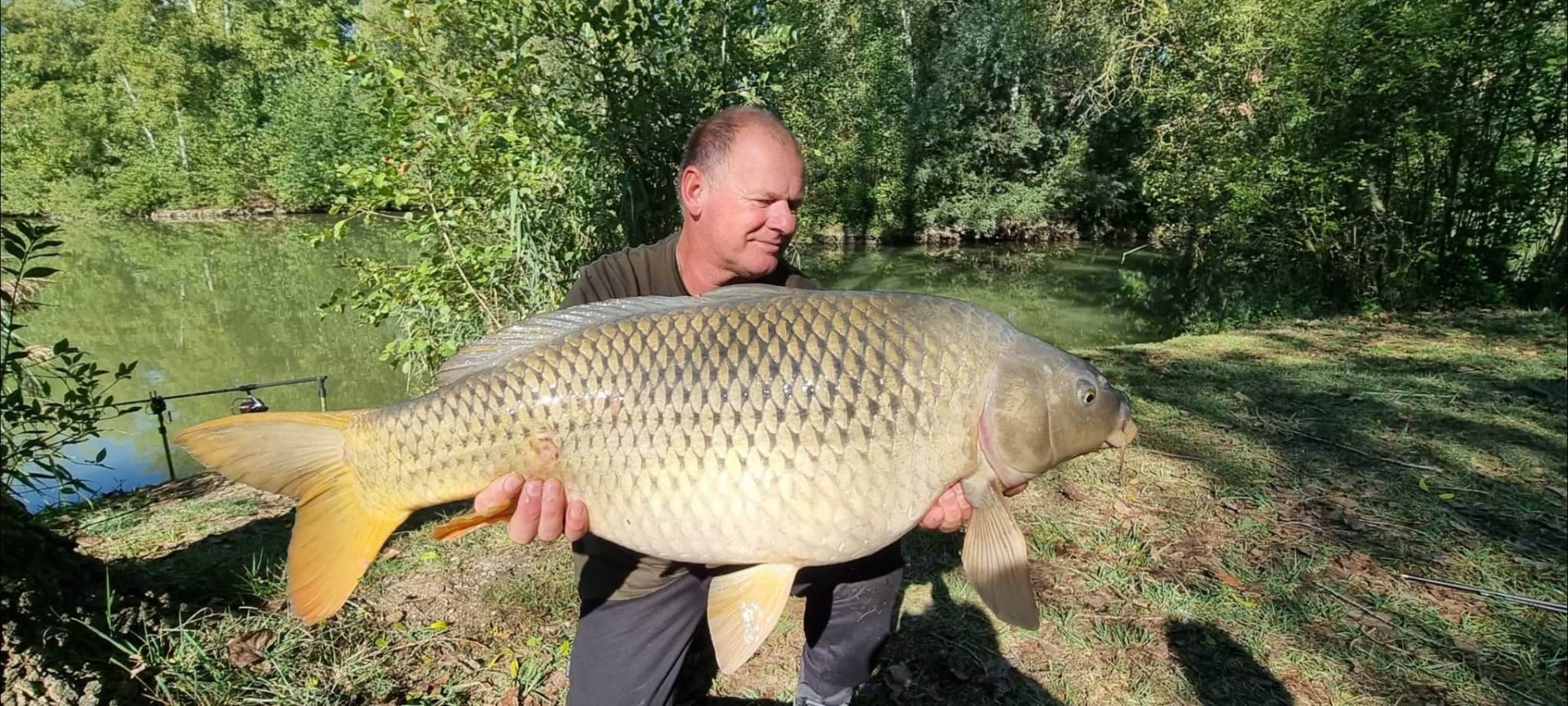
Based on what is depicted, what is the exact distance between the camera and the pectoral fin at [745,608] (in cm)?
104

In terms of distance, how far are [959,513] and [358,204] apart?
9.81 ft

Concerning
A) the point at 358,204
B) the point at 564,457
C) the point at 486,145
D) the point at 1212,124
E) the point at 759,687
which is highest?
the point at 1212,124

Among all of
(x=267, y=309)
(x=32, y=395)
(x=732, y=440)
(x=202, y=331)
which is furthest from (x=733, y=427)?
(x=267, y=309)

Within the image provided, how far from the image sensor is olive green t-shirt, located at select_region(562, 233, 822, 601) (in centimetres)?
133

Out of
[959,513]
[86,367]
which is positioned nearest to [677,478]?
[959,513]

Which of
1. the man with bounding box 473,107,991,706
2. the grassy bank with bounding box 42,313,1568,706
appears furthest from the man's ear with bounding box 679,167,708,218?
the grassy bank with bounding box 42,313,1568,706

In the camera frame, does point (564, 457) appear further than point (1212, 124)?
No

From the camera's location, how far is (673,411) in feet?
3.31

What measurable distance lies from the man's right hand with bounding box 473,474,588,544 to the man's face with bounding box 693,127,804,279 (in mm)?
532

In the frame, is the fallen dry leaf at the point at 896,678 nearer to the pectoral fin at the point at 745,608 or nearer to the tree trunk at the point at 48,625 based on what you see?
the pectoral fin at the point at 745,608

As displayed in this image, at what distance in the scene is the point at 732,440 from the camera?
1000 millimetres

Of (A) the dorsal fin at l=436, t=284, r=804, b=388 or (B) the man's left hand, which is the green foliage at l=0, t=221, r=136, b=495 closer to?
(A) the dorsal fin at l=436, t=284, r=804, b=388

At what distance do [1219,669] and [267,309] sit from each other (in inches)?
375

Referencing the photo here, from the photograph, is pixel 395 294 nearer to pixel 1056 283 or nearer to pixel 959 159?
pixel 1056 283
